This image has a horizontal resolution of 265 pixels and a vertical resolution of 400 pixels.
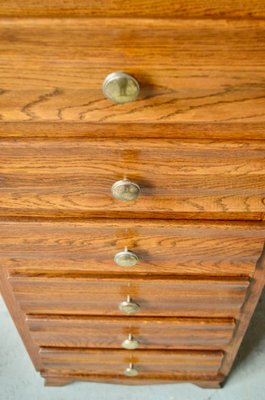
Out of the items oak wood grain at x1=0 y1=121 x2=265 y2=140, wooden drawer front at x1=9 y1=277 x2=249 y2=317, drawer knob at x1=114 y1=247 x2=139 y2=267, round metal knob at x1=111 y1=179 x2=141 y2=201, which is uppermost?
oak wood grain at x1=0 y1=121 x2=265 y2=140

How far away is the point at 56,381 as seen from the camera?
3.31 ft

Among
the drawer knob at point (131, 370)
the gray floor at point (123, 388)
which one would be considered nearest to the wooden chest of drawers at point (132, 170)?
the drawer knob at point (131, 370)

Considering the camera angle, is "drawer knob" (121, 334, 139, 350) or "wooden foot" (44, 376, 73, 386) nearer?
"drawer knob" (121, 334, 139, 350)

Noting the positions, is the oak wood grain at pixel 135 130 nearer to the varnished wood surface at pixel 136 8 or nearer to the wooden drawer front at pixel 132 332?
the varnished wood surface at pixel 136 8

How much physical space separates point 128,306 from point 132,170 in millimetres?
313

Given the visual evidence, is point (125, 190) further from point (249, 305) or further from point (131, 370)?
point (131, 370)

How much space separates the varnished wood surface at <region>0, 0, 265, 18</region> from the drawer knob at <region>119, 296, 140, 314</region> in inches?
19.3

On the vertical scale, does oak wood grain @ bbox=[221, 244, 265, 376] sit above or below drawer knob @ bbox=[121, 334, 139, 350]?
above

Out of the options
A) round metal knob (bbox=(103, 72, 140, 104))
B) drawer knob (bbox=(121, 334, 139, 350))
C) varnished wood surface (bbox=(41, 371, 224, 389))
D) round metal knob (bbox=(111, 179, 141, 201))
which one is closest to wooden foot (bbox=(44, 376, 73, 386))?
varnished wood surface (bbox=(41, 371, 224, 389))

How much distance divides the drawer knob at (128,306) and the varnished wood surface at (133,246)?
0.07 metres

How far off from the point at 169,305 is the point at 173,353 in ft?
0.67

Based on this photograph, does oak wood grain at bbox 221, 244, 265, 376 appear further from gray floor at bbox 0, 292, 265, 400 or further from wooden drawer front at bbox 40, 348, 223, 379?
gray floor at bbox 0, 292, 265, 400

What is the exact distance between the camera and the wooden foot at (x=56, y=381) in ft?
3.27

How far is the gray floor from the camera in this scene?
1021 mm
